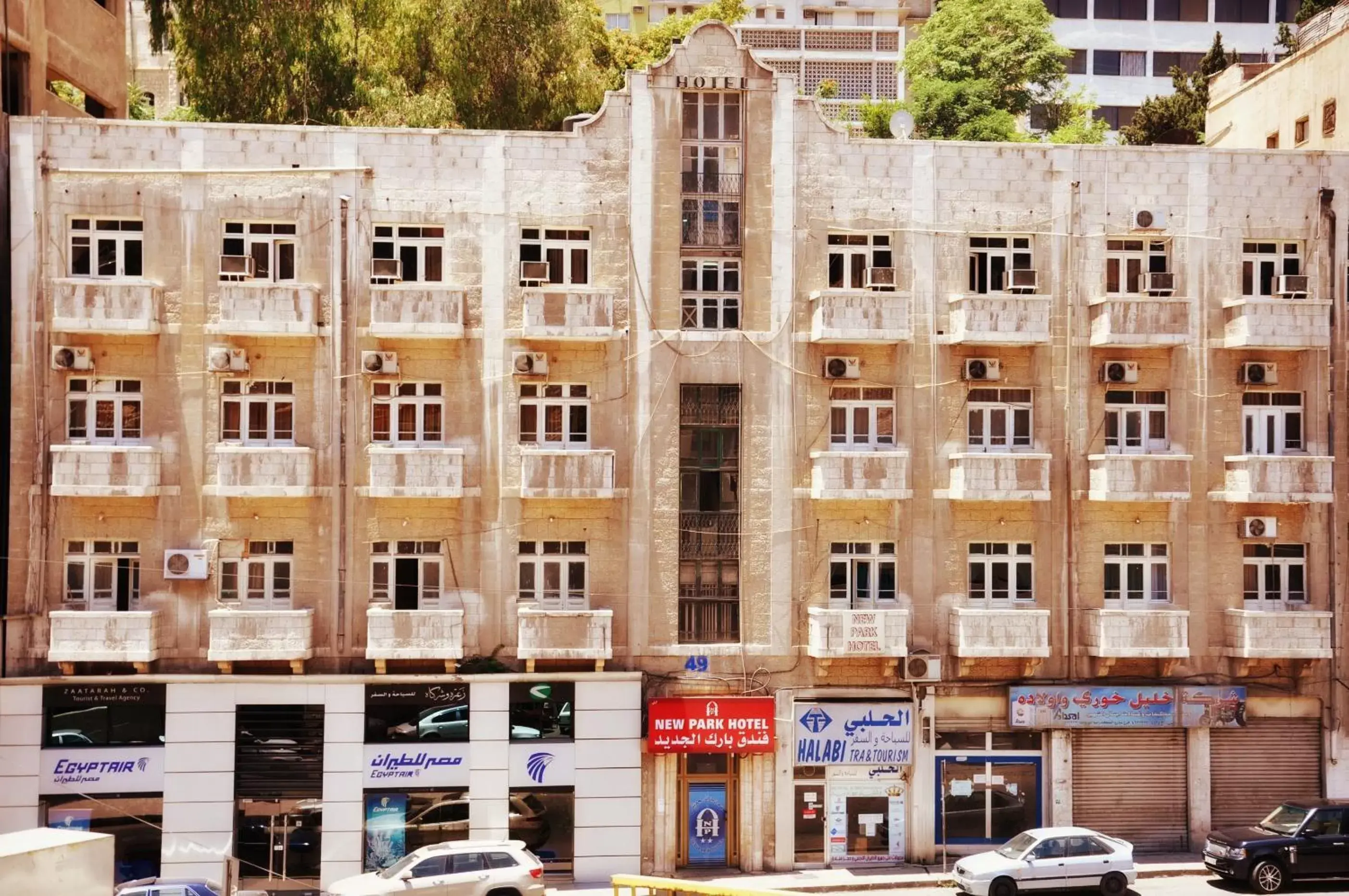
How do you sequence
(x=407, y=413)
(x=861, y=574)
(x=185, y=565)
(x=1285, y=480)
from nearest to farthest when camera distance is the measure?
(x=185, y=565) < (x=407, y=413) < (x=1285, y=480) < (x=861, y=574)

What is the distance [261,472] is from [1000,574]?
15613 millimetres

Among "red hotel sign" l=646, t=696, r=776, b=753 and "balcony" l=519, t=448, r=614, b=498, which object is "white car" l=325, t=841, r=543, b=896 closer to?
"red hotel sign" l=646, t=696, r=776, b=753

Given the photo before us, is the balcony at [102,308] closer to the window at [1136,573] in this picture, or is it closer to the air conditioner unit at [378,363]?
the air conditioner unit at [378,363]

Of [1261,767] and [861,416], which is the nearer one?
[861,416]

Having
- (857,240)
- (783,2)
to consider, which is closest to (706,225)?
(857,240)

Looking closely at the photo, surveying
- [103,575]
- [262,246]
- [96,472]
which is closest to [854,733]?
[103,575]

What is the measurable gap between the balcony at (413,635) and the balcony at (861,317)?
9.59m

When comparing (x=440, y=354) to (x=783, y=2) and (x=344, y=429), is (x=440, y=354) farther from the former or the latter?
(x=783, y=2)

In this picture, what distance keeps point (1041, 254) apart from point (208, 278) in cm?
1761

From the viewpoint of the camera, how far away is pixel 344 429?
2767 cm

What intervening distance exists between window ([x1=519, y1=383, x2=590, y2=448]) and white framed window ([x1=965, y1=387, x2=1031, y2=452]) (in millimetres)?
8367

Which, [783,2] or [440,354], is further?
[783,2]

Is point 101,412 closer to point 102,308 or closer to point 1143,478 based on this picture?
point 102,308

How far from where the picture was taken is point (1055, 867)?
25359 millimetres
